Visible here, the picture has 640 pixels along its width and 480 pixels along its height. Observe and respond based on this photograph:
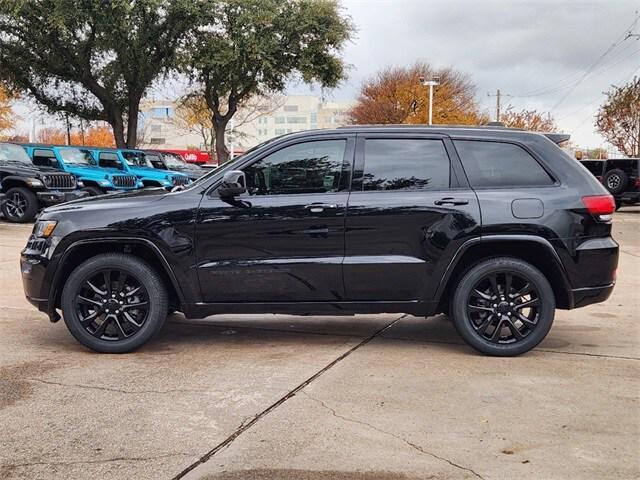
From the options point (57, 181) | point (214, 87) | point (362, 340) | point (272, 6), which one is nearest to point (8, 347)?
point (362, 340)

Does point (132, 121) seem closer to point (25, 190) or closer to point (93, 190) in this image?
point (93, 190)

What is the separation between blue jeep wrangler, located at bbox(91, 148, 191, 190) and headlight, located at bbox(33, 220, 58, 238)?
15.4 meters

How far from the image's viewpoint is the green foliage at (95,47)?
82.5 ft

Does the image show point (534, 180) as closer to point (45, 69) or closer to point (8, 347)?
point (8, 347)

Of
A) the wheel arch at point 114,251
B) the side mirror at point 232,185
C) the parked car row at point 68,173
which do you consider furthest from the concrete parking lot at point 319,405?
the parked car row at point 68,173

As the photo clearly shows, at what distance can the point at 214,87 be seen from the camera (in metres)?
30.8

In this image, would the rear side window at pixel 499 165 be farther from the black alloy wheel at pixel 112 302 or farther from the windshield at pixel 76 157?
the windshield at pixel 76 157

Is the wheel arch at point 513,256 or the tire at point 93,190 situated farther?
the tire at point 93,190

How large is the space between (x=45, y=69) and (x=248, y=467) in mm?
29662

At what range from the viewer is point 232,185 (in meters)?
4.97

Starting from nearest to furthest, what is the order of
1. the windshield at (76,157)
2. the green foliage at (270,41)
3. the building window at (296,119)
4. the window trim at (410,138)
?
the window trim at (410,138) < the windshield at (76,157) < the green foliage at (270,41) < the building window at (296,119)

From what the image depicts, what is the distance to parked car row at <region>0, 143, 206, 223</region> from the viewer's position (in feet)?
51.5

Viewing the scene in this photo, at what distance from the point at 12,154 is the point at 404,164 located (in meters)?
14.3

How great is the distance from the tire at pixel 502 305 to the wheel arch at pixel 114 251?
2259 millimetres
